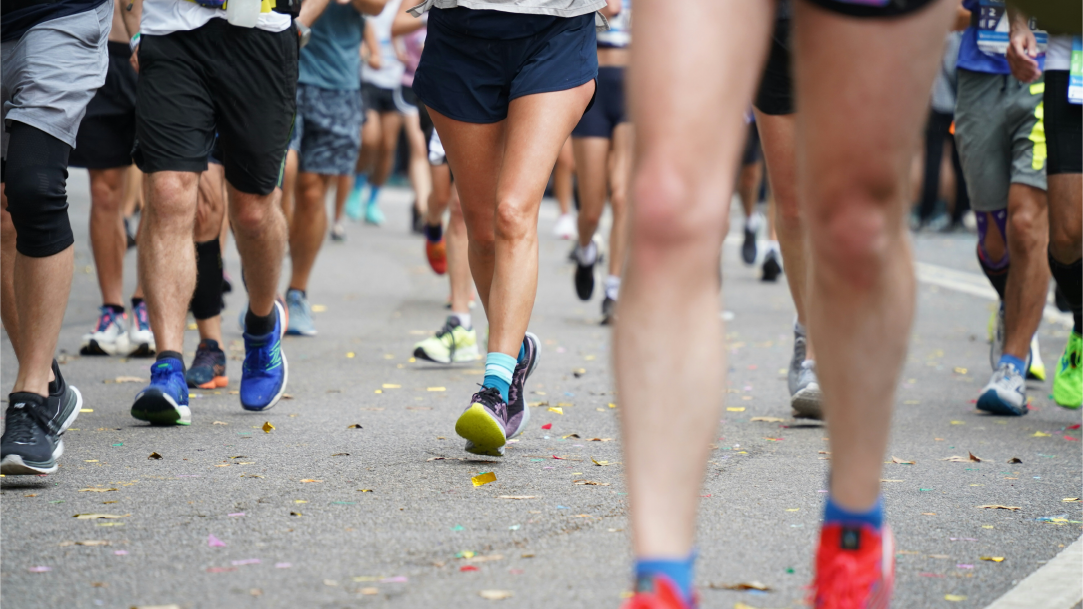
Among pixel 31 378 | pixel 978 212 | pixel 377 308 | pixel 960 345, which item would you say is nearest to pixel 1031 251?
pixel 978 212

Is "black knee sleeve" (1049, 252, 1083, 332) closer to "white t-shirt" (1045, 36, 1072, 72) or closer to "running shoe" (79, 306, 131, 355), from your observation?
"white t-shirt" (1045, 36, 1072, 72)

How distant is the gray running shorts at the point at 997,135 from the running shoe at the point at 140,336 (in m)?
4.07

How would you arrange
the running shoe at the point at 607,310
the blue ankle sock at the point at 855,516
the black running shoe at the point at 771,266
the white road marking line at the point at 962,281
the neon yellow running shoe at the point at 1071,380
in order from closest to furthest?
the blue ankle sock at the point at 855,516 → the neon yellow running shoe at the point at 1071,380 → the running shoe at the point at 607,310 → the white road marking line at the point at 962,281 → the black running shoe at the point at 771,266

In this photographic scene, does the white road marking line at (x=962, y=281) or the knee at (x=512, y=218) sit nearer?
the knee at (x=512, y=218)

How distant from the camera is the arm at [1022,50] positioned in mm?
4918

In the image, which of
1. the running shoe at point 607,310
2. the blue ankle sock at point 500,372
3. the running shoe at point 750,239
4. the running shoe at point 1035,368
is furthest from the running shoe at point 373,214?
the blue ankle sock at point 500,372

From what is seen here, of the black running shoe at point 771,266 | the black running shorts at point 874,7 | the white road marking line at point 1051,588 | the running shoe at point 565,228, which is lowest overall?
the running shoe at point 565,228

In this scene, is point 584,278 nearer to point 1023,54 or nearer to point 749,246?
point 1023,54

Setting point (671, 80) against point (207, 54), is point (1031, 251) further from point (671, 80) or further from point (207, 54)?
point (671, 80)

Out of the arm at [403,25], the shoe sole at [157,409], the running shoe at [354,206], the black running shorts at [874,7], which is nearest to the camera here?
the black running shorts at [874,7]

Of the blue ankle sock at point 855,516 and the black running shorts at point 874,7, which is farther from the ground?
the black running shorts at point 874,7

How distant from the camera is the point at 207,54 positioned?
4441 millimetres

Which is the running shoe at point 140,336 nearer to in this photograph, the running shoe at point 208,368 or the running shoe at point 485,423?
the running shoe at point 208,368

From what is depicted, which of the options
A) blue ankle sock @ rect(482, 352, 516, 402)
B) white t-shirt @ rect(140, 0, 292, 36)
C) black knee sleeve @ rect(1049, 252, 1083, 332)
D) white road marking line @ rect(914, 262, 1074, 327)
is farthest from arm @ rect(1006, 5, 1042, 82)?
white road marking line @ rect(914, 262, 1074, 327)
